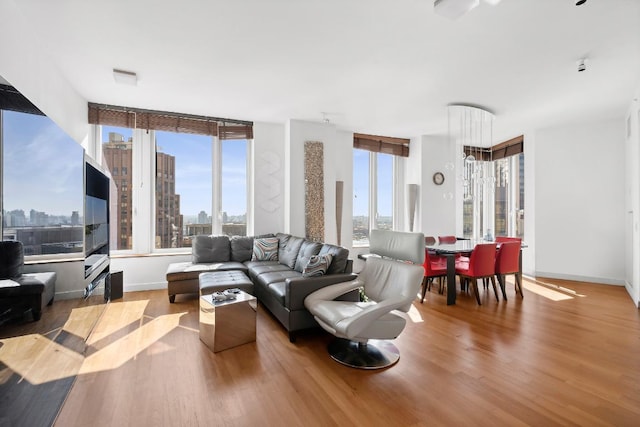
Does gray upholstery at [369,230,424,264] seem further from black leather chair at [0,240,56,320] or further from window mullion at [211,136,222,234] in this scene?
window mullion at [211,136,222,234]

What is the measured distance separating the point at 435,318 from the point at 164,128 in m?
4.81

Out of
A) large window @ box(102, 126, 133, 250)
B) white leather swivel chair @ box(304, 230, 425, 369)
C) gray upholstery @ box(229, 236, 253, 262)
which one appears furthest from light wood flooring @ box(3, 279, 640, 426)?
large window @ box(102, 126, 133, 250)

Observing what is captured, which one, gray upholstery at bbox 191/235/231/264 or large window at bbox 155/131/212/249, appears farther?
large window at bbox 155/131/212/249

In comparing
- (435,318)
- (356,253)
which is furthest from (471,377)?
(356,253)

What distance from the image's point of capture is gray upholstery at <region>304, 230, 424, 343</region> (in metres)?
2.47

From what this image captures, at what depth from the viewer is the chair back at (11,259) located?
1.25 metres

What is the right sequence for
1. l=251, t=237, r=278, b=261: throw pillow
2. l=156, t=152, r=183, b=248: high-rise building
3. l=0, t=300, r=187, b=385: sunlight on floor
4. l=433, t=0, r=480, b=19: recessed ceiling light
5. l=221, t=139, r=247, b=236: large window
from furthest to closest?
l=221, t=139, r=247, b=236: large window
l=156, t=152, r=183, b=248: high-rise building
l=251, t=237, r=278, b=261: throw pillow
l=433, t=0, r=480, b=19: recessed ceiling light
l=0, t=300, r=187, b=385: sunlight on floor

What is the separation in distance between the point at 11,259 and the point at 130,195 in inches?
162

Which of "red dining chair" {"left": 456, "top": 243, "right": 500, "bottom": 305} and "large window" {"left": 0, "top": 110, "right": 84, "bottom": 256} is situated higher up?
"large window" {"left": 0, "top": 110, "right": 84, "bottom": 256}

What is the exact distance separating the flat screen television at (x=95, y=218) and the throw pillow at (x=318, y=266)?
6.16 feet

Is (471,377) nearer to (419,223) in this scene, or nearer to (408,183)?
(419,223)

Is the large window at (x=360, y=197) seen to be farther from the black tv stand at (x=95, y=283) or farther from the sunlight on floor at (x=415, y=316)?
the black tv stand at (x=95, y=283)

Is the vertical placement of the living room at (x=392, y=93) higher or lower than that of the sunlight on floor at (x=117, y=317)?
higher

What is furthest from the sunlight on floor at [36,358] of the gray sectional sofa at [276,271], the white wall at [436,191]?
the white wall at [436,191]
